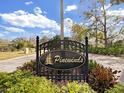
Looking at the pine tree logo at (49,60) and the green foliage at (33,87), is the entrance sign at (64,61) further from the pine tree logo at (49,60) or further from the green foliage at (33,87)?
the green foliage at (33,87)

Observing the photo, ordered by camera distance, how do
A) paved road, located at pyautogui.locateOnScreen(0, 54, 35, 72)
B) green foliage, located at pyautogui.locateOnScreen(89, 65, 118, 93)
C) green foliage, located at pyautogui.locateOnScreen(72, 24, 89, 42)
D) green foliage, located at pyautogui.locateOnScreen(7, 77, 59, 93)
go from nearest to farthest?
green foliage, located at pyautogui.locateOnScreen(7, 77, 59, 93)
green foliage, located at pyautogui.locateOnScreen(89, 65, 118, 93)
paved road, located at pyautogui.locateOnScreen(0, 54, 35, 72)
green foliage, located at pyautogui.locateOnScreen(72, 24, 89, 42)

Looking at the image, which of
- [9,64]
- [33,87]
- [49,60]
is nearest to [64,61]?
[49,60]

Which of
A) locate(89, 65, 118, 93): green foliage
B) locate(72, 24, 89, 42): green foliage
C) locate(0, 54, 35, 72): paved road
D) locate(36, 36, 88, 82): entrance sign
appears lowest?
locate(0, 54, 35, 72): paved road

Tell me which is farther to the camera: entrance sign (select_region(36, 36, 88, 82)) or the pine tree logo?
the pine tree logo

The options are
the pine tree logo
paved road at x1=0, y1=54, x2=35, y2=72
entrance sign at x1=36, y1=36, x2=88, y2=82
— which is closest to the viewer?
entrance sign at x1=36, y1=36, x2=88, y2=82

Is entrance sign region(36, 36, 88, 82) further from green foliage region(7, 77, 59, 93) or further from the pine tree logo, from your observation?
green foliage region(7, 77, 59, 93)

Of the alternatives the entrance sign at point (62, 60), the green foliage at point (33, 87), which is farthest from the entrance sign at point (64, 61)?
the green foliage at point (33, 87)

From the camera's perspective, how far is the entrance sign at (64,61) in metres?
9.98

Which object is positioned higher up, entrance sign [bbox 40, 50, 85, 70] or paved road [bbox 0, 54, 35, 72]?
entrance sign [bbox 40, 50, 85, 70]

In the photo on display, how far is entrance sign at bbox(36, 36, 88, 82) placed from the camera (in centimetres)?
998

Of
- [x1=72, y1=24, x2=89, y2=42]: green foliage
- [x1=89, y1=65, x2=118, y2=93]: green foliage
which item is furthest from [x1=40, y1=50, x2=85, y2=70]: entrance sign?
[x1=72, y1=24, x2=89, y2=42]: green foliage

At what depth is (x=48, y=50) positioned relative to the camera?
10391mm

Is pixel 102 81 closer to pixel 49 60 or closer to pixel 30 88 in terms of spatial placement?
pixel 49 60

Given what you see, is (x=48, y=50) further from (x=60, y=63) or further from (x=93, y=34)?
(x=93, y=34)
